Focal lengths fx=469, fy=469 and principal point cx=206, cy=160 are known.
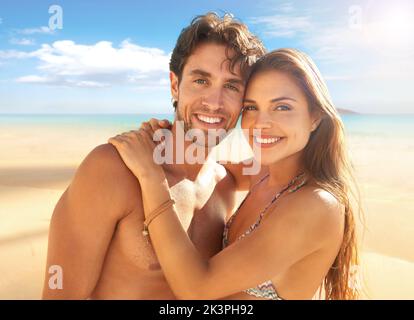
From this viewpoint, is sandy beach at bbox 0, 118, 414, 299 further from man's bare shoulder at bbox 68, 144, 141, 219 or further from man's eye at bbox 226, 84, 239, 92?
man's bare shoulder at bbox 68, 144, 141, 219

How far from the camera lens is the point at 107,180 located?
Answer: 2377 mm

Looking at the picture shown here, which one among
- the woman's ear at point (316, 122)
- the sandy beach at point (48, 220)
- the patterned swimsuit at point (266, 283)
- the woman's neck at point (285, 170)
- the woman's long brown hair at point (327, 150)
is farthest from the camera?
the sandy beach at point (48, 220)

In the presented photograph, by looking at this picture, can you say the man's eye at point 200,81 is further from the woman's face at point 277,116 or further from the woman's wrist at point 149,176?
the woman's wrist at point 149,176

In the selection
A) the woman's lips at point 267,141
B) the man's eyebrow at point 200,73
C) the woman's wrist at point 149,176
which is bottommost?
the woman's wrist at point 149,176

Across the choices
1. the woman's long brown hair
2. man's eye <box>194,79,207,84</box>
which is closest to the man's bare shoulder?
man's eye <box>194,79,207,84</box>

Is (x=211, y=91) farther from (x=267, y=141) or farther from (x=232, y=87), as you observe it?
(x=267, y=141)

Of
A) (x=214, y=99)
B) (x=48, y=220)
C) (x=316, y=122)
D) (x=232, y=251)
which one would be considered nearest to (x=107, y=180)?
(x=232, y=251)

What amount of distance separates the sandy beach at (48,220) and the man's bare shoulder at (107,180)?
82.9 inches

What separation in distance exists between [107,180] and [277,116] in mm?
1019

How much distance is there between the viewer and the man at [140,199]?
237 cm

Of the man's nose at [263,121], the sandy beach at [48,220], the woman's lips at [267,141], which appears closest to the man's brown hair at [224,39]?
the man's nose at [263,121]

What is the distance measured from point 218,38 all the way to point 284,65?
480 mm

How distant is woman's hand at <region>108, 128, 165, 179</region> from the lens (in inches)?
95.3
